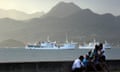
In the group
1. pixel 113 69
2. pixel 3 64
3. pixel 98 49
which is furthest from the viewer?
pixel 113 69

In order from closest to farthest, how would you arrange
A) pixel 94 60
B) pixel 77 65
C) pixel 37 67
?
pixel 77 65 → pixel 37 67 → pixel 94 60

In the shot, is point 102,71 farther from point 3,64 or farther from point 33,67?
point 3,64

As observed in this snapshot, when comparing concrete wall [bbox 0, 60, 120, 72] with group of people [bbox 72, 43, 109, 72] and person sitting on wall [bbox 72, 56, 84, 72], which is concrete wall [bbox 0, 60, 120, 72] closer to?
group of people [bbox 72, 43, 109, 72]

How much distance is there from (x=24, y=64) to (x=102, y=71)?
4.95 m

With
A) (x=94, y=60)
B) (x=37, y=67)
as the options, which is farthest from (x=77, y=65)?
(x=37, y=67)

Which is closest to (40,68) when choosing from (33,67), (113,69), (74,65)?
(33,67)

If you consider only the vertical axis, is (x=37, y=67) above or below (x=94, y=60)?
below

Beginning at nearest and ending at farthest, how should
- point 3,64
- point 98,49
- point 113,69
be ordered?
point 3,64 < point 98,49 < point 113,69

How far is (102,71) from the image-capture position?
24656mm

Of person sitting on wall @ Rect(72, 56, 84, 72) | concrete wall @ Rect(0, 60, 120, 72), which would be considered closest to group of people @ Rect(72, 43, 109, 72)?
person sitting on wall @ Rect(72, 56, 84, 72)

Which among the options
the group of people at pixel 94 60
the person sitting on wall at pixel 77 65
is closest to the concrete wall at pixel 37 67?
the group of people at pixel 94 60

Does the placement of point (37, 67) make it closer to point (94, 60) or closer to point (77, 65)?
point (77, 65)

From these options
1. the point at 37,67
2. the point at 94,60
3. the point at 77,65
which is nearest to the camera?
the point at 77,65

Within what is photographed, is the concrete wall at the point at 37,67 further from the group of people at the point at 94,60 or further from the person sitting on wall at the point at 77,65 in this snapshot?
the person sitting on wall at the point at 77,65
